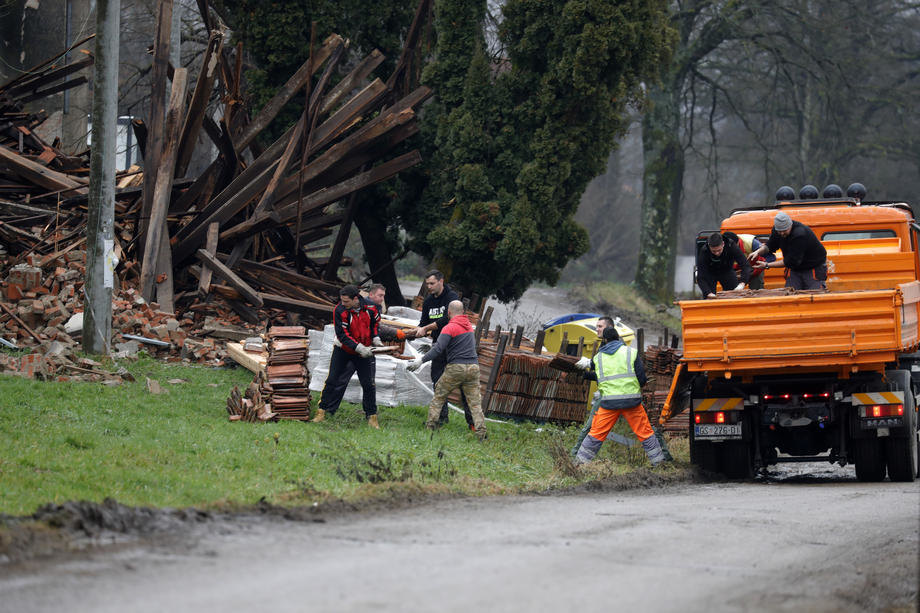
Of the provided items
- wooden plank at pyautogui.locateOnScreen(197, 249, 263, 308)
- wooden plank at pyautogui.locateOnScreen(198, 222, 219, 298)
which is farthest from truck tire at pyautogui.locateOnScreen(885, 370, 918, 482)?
wooden plank at pyautogui.locateOnScreen(198, 222, 219, 298)

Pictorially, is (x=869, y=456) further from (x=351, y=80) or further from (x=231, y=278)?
(x=351, y=80)

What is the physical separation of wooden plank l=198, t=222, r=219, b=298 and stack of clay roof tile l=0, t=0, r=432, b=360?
0.02m

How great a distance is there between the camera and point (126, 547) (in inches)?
264

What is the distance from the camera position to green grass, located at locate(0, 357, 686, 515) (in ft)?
29.3

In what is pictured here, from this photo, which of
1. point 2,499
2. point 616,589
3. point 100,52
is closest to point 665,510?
point 616,589

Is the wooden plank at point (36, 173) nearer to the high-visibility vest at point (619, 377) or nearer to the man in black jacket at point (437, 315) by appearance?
the man in black jacket at point (437, 315)

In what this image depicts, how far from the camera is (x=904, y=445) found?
38.1 feet

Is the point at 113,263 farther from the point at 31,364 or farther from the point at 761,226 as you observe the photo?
the point at 761,226

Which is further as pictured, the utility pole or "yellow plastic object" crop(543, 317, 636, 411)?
"yellow plastic object" crop(543, 317, 636, 411)

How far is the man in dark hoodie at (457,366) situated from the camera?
13617 mm

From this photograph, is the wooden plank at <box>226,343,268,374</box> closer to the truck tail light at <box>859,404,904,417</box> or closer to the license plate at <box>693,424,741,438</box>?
the license plate at <box>693,424,741,438</box>

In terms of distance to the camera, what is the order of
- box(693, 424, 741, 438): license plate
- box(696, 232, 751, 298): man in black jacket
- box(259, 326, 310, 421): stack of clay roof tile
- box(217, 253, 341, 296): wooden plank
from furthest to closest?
box(217, 253, 341, 296): wooden plank → box(259, 326, 310, 421): stack of clay roof tile → box(696, 232, 751, 298): man in black jacket → box(693, 424, 741, 438): license plate

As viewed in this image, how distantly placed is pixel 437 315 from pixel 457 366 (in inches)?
41.0

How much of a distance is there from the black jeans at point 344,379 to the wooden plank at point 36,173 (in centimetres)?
794
